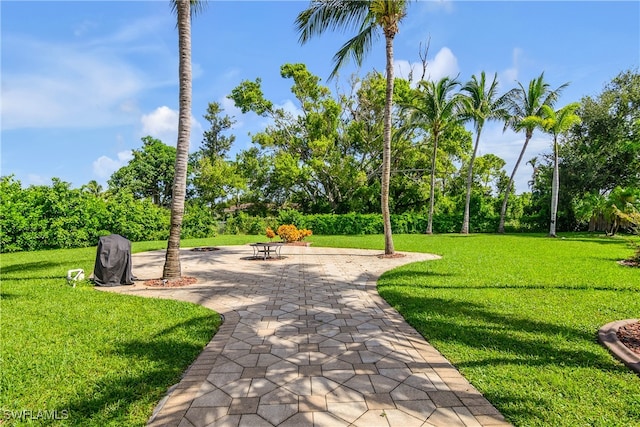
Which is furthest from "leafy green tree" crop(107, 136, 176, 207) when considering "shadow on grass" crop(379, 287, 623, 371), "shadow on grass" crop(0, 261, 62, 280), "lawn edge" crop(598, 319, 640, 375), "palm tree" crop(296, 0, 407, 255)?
"lawn edge" crop(598, 319, 640, 375)

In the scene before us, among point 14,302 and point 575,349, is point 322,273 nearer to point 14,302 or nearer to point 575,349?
point 575,349

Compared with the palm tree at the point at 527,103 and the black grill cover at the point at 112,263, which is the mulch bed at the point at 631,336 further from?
the palm tree at the point at 527,103

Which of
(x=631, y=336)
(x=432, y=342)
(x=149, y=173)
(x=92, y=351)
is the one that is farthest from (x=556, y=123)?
(x=149, y=173)

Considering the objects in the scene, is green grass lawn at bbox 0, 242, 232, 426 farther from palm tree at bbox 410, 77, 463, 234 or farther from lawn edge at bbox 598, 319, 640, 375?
palm tree at bbox 410, 77, 463, 234

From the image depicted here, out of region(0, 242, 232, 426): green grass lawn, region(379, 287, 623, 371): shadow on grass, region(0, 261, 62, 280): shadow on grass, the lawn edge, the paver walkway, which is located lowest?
region(0, 261, 62, 280): shadow on grass

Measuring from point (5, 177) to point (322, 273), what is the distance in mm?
16417

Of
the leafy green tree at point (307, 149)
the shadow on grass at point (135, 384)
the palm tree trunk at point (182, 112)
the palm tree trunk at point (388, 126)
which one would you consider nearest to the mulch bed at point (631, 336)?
the shadow on grass at point (135, 384)

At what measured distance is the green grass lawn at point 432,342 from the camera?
282 centimetres

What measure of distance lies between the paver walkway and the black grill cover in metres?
1.53

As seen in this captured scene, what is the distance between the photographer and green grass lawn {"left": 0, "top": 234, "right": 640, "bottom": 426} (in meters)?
2.82

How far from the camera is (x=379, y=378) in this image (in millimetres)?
3256

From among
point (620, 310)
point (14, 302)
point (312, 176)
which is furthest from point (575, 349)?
point (312, 176)

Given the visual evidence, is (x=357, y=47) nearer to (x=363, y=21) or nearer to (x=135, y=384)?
(x=363, y=21)

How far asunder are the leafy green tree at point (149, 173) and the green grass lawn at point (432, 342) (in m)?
29.0
